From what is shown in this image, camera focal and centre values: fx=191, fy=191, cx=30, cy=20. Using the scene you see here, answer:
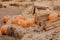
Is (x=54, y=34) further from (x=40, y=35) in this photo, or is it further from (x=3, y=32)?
(x=3, y=32)

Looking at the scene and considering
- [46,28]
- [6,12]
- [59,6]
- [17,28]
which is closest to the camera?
[46,28]

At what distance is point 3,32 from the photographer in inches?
149

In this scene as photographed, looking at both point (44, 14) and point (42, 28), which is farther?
point (44, 14)

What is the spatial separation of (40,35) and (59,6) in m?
1.92

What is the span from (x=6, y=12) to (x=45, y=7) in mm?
2530

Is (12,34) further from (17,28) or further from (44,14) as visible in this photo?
(44,14)

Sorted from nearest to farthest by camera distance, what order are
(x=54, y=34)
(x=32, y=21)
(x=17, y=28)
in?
(x=54, y=34)
(x=17, y=28)
(x=32, y=21)

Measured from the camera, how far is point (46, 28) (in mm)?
2652

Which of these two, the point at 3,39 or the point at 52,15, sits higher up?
the point at 52,15

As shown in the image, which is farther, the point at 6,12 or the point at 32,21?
the point at 6,12

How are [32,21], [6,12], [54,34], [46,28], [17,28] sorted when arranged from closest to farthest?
[54,34] → [46,28] → [17,28] → [32,21] → [6,12]

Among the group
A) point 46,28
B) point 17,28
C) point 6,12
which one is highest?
point 46,28

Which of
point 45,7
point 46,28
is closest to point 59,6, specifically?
point 45,7

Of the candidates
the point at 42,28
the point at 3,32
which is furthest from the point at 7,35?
the point at 42,28
